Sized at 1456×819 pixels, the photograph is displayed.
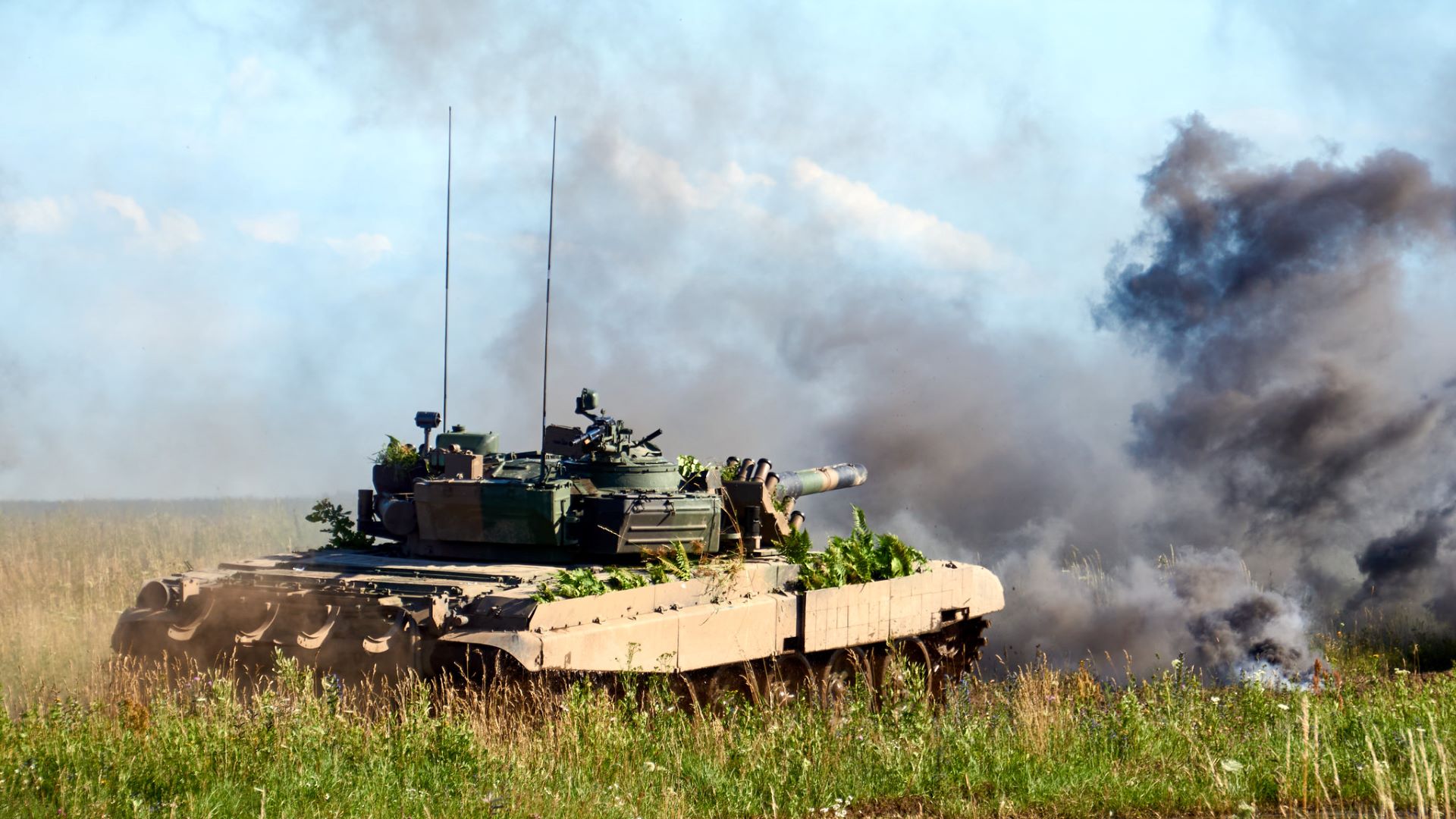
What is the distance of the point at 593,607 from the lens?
9664mm

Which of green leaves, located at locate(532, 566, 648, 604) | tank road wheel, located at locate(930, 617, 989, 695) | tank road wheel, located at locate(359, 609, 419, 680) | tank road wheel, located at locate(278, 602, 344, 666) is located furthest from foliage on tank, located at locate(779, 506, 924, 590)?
A: tank road wheel, located at locate(278, 602, 344, 666)

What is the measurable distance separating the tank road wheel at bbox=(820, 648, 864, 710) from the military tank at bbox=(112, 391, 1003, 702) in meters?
0.03

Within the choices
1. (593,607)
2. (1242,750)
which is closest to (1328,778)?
(1242,750)

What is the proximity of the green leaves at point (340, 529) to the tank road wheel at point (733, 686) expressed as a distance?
410 centimetres

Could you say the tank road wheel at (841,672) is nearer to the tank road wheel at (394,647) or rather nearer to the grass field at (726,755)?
the grass field at (726,755)

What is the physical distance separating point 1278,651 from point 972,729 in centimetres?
1338

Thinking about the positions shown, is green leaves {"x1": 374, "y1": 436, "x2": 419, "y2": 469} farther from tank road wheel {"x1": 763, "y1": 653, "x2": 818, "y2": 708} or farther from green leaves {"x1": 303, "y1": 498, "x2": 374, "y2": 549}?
tank road wheel {"x1": 763, "y1": 653, "x2": 818, "y2": 708}

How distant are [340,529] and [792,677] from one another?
488 cm

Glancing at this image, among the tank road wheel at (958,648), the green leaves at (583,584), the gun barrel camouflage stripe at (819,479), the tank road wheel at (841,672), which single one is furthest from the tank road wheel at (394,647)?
the tank road wheel at (958,648)

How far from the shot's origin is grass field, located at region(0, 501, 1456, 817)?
662 centimetres

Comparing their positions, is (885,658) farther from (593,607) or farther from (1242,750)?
(1242,750)

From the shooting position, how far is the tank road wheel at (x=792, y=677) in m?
11.3

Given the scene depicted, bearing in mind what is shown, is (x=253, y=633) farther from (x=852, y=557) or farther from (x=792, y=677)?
(x=852, y=557)

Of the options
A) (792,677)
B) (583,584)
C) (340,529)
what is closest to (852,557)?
(792,677)
